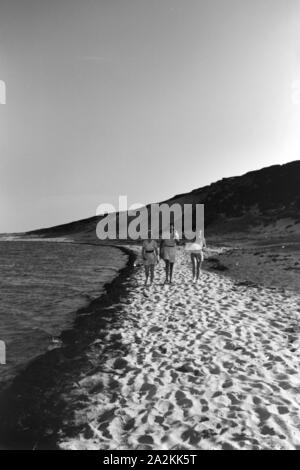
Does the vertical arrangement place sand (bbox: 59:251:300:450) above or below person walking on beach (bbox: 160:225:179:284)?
below

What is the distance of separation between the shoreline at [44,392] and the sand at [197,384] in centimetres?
43

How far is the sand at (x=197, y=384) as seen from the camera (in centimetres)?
637

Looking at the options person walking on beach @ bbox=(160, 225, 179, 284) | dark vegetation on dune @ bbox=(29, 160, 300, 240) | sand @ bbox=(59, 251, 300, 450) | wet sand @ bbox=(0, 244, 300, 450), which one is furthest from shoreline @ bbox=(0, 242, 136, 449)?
dark vegetation on dune @ bbox=(29, 160, 300, 240)

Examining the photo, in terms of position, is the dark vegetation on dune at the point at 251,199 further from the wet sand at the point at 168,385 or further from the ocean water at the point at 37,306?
the wet sand at the point at 168,385

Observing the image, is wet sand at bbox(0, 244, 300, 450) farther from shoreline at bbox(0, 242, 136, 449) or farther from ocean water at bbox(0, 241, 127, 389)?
ocean water at bbox(0, 241, 127, 389)

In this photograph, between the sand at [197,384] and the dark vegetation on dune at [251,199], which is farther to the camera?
the dark vegetation on dune at [251,199]

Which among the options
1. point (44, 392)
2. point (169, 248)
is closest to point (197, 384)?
point (44, 392)

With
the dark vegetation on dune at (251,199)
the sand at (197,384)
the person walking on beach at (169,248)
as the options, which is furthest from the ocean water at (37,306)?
the dark vegetation on dune at (251,199)

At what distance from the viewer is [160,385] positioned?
8266mm

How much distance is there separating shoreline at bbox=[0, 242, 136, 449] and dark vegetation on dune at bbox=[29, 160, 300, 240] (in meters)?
58.8

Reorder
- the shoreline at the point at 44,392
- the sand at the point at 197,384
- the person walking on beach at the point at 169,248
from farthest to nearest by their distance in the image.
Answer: the person walking on beach at the point at 169,248 → the shoreline at the point at 44,392 → the sand at the point at 197,384

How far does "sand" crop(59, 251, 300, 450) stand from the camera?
6371 mm

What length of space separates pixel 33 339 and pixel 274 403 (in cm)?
825
